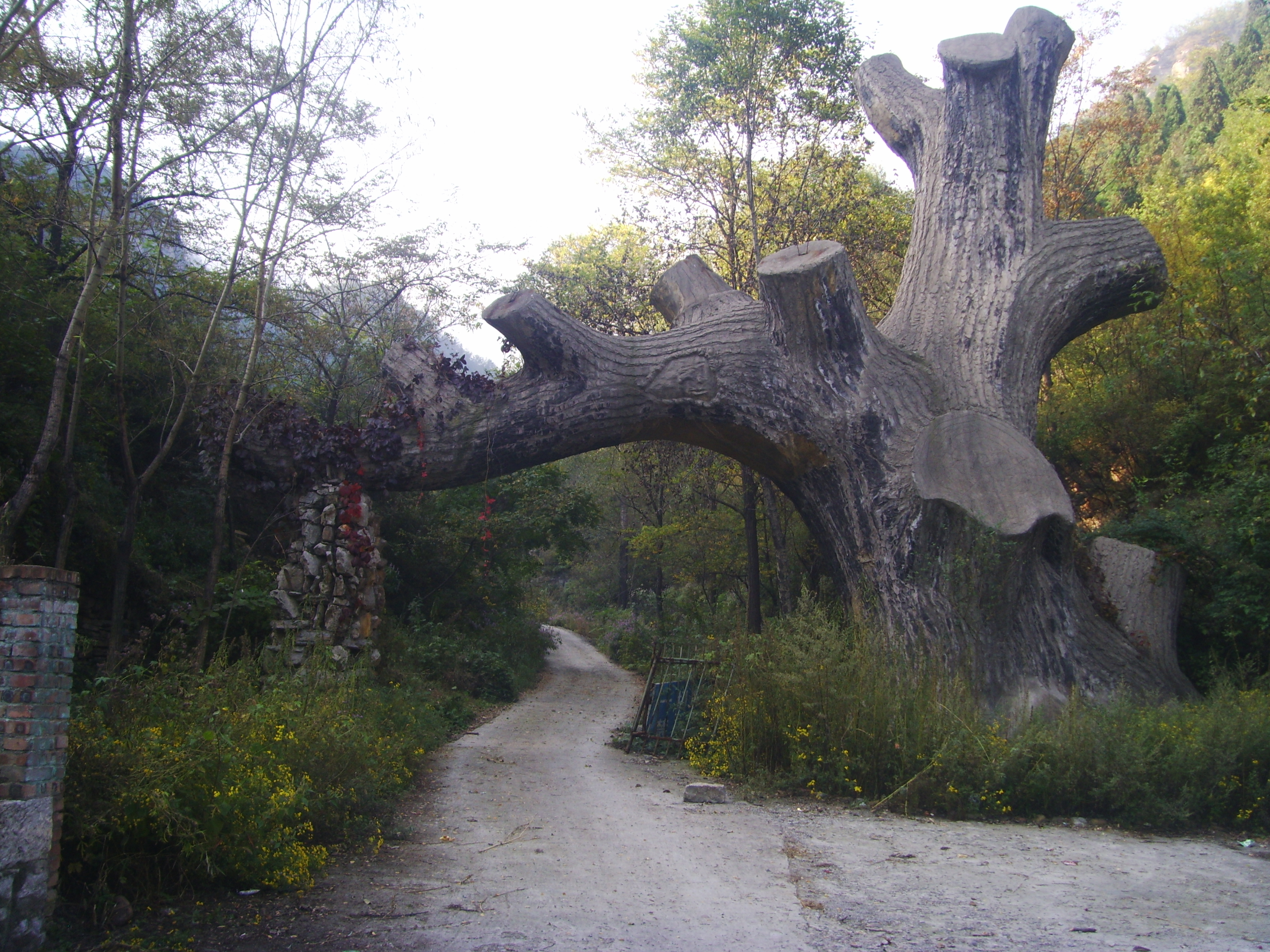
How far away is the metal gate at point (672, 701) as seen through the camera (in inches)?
355

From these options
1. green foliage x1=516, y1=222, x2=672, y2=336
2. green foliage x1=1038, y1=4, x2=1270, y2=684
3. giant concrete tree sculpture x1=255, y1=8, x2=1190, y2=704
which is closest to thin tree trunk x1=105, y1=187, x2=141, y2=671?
giant concrete tree sculpture x1=255, y1=8, x2=1190, y2=704

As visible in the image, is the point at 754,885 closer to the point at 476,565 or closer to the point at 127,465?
the point at 127,465

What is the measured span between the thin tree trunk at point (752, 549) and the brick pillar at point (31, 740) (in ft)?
34.3

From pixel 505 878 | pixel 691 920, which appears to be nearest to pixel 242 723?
pixel 505 878

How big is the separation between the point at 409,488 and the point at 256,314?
7.49 ft

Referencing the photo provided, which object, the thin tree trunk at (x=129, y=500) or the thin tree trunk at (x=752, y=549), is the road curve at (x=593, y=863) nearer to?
the thin tree trunk at (x=129, y=500)

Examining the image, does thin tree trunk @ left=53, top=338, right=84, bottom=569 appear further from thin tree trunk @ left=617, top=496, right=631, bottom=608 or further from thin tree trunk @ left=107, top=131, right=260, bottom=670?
thin tree trunk @ left=617, top=496, right=631, bottom=608

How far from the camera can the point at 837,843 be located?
548cm

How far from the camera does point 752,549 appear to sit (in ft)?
44.2

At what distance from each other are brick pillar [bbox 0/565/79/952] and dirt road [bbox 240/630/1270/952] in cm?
87

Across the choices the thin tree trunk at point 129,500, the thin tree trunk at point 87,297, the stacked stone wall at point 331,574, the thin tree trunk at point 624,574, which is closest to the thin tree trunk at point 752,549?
the stacked stone wall at point 331,574

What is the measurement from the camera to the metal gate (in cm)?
902

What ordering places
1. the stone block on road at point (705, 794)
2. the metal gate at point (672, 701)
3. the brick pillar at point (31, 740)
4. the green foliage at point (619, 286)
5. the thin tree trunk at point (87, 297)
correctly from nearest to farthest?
the brick pillar at point (31, 740) → the thin tree trunk at point (87, 297) → the stone block on road at point (705, 794) → the metal gate at point (672, 701) → the green foliage at point (619, 286)

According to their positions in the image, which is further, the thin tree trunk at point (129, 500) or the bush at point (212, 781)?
the thin tree trunk at point (129, 500)
